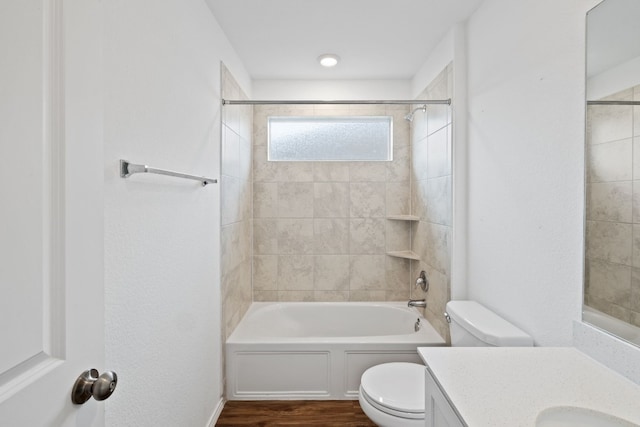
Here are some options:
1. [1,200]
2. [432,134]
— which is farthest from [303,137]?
[1,200]

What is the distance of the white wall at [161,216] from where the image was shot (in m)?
1.04

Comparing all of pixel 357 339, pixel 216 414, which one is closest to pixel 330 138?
pixel 357 339

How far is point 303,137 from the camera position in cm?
311

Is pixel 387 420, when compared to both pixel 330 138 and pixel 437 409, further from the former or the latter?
pixel 330 138

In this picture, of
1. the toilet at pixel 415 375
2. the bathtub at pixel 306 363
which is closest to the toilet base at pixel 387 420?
the toilet at pixel 415 375

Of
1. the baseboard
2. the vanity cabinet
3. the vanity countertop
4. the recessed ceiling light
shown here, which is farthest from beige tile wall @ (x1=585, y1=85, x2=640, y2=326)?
the baseboard

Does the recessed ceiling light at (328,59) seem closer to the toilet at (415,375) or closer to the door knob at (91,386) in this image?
the toilet at (415,375)

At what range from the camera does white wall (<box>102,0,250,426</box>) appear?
1042 mm

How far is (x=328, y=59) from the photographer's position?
8.38 ft

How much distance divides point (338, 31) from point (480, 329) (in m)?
1.91

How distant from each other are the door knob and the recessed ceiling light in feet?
7.93

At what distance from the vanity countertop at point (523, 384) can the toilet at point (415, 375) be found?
32cm

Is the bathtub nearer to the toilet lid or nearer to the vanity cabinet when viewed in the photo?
the toilet lid

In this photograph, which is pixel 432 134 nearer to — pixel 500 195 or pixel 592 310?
pixel 500 195
